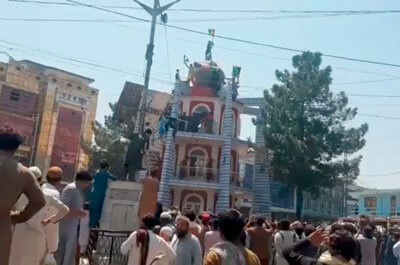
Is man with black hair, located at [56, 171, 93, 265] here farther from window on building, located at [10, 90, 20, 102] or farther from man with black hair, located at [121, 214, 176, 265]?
window on building, located at [10, 90, 20, 102]

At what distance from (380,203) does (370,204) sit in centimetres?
164

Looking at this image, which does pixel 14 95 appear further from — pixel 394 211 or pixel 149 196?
pixel 394 211

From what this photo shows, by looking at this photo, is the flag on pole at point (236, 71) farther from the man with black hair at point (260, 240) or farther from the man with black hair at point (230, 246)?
the man with black hair at point (230, 246)

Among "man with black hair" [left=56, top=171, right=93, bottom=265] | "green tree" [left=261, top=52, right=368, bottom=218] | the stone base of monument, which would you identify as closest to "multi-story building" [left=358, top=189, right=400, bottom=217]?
"green tree" [left=261, top=52, right=368, bottom=218]

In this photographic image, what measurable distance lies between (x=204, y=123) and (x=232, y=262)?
26.8 meters

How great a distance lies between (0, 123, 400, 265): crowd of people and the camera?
3408 mm

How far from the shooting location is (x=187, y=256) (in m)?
5.77

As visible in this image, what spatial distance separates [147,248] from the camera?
552 centimetres

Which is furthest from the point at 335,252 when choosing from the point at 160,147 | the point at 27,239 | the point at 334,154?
the point at 160,147

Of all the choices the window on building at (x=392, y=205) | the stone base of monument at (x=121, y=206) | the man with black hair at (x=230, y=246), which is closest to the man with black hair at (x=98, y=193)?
the stone base of monument at (x=121, y=206)

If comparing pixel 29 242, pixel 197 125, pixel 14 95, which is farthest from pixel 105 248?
pixel 14 95

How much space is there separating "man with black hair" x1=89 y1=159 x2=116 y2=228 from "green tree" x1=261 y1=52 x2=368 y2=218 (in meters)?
20.1

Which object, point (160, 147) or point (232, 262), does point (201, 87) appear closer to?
point (160, 147)

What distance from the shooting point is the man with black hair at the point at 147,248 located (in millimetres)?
5488
